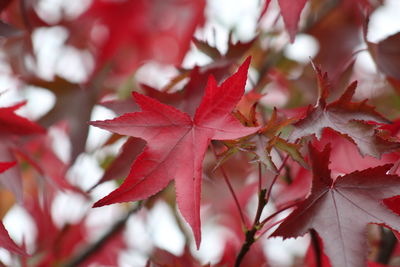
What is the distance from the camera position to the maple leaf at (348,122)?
0.60 m

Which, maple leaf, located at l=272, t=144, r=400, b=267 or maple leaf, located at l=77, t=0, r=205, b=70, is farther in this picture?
maple leaf, located at l=77, t=0, r=205, b=70

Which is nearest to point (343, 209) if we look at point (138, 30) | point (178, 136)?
point (178, 136)

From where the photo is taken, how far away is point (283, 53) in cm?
131

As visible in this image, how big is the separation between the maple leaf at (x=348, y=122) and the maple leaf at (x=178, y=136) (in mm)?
63

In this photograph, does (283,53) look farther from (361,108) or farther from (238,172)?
(361,108)

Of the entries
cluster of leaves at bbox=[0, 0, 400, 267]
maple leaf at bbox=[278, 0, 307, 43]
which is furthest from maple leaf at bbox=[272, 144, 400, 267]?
maple leaf at bbox=[278, 0, 307, 43]

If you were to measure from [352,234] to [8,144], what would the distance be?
20.3 inches

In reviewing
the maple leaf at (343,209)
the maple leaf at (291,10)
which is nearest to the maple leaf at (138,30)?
the maple leaf at (291,10)

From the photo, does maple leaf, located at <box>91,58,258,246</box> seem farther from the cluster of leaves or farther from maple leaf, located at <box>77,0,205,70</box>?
maple leaf, located at <box>77,0,205,70</box>

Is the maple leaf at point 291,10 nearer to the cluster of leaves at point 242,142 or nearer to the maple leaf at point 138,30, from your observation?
the cluster of leaves at point 242,142

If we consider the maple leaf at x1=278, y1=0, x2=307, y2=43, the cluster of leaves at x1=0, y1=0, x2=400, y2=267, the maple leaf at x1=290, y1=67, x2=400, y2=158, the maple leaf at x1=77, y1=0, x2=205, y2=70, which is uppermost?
the maple leaf at x1=278, y1=0, x2=307, y2=43

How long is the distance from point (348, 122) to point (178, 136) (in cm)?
18

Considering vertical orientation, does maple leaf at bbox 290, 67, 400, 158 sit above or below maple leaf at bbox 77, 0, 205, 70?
above

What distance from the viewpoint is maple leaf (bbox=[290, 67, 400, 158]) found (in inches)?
23.5
